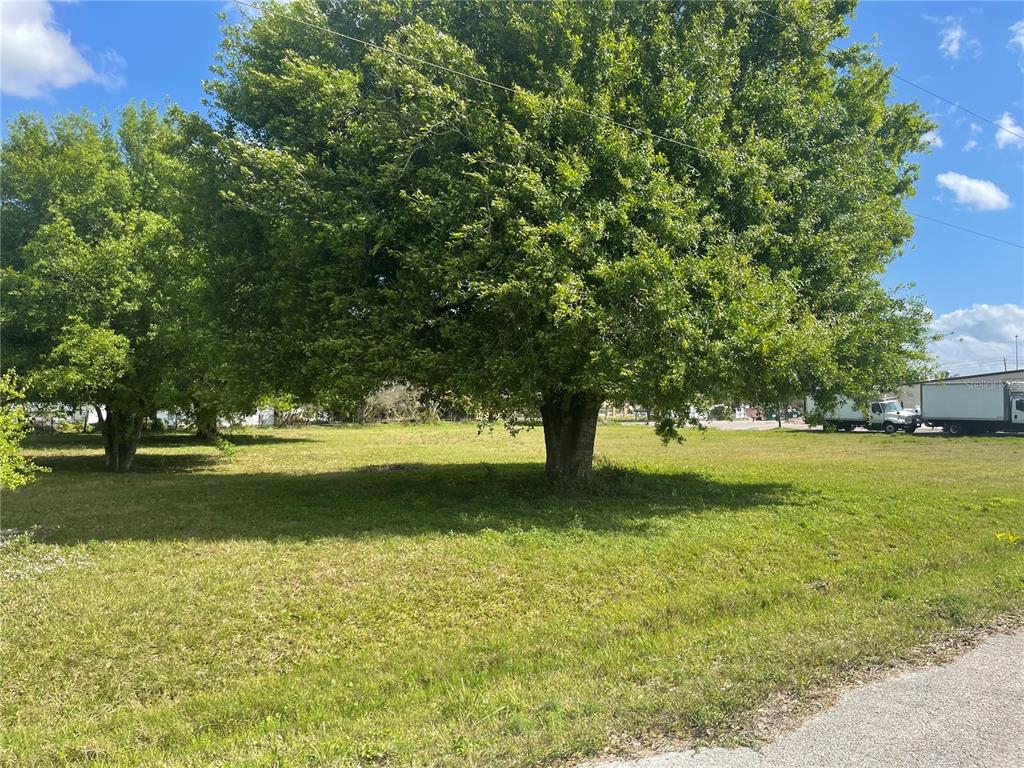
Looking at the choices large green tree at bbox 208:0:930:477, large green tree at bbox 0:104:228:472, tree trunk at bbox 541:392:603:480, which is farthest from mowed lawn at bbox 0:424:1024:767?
large green tree at bbox 0:104:228:472

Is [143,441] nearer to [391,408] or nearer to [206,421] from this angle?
[206,421]

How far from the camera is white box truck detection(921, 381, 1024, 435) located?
35.8 meters

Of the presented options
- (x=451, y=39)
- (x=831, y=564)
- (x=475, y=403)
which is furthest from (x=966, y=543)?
(x=451, y=39)

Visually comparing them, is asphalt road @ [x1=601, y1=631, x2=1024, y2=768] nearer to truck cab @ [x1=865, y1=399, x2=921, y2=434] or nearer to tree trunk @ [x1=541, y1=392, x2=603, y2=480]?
tree trunk @ [x1=541, y1=392, x2=603, y2=480]

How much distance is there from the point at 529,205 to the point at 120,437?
51.9ft

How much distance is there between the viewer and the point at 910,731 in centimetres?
357

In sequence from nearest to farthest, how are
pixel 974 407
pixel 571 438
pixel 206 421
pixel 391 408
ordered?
pixel 571 438 < pixel 206 421 < pixel 974 407 < pixel 391 408

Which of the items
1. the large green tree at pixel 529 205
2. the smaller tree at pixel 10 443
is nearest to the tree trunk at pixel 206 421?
the large green tree at pixel 529 205

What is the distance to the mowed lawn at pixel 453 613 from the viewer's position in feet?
12.8

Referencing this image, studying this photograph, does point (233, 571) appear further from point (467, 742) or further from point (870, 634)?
point (870, 634)

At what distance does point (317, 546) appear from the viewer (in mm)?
8453

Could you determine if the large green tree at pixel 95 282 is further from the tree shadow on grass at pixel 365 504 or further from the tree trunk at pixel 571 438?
the tree trunk at pixel 571 438

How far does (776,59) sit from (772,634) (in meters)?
11.9

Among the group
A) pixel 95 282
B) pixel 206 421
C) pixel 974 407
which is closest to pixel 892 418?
pixel 974 407
